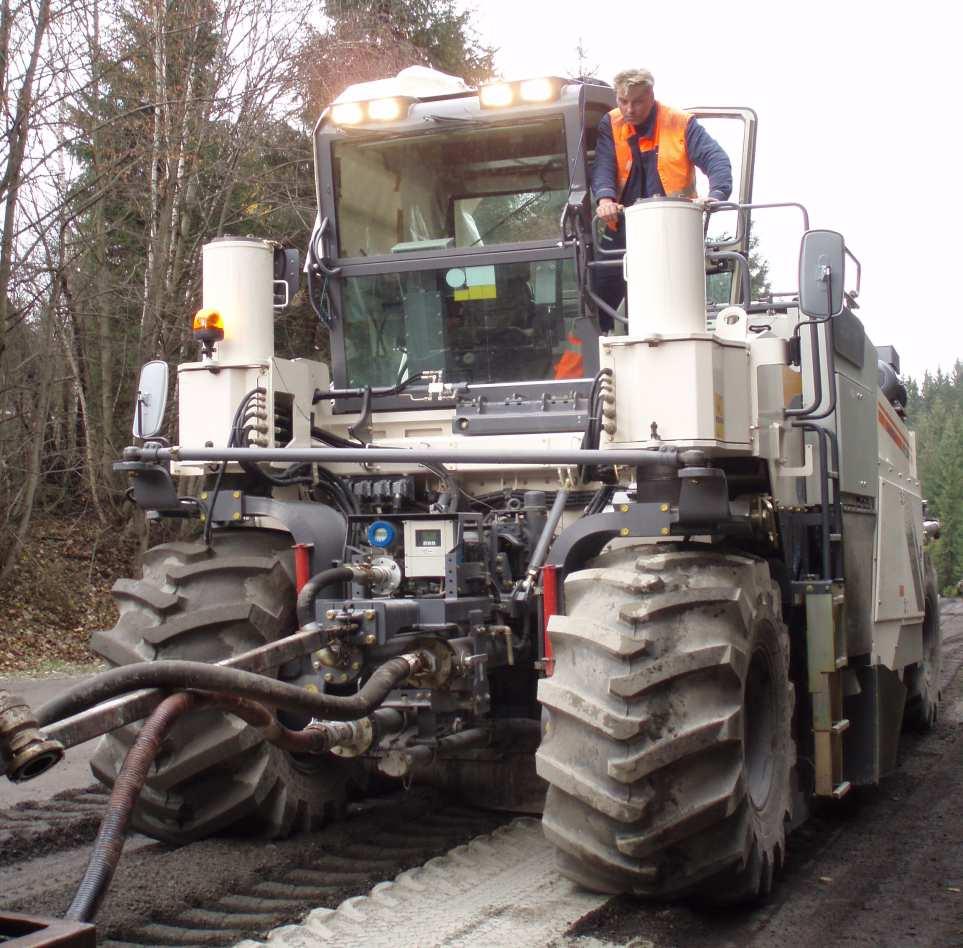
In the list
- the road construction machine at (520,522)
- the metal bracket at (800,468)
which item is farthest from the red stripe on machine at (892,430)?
→ the metal bracket at (800,468)

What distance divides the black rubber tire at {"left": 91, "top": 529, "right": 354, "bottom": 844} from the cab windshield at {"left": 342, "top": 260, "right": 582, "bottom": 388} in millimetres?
1414

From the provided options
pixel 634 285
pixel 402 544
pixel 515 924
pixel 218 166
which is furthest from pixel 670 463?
pixel 218 166

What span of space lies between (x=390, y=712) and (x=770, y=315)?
3.51m

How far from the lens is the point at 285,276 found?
704 centimetres

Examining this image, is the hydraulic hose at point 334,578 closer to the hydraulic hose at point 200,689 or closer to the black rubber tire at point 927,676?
the hydraulic hose at point 200,689

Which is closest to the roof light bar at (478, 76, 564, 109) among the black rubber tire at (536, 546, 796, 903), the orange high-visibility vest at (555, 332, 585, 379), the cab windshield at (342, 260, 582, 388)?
the cab windshield at (342, 260, 582, 388)

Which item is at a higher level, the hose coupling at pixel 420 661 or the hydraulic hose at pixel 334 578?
the hydraulic hose at pixel 334 578

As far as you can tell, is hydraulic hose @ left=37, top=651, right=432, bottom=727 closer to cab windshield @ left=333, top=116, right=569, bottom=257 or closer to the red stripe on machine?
cab windshield @ left=333, top=116, right=569, bottom=257

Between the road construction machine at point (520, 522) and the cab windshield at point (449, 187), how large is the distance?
17mm

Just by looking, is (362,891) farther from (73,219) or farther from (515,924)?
(73,219)

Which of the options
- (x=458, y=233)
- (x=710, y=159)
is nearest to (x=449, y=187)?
(x=458, y=233)

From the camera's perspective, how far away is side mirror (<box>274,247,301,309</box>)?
22.9 feet

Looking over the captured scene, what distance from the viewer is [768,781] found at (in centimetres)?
593

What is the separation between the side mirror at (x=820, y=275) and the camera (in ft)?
19.6
